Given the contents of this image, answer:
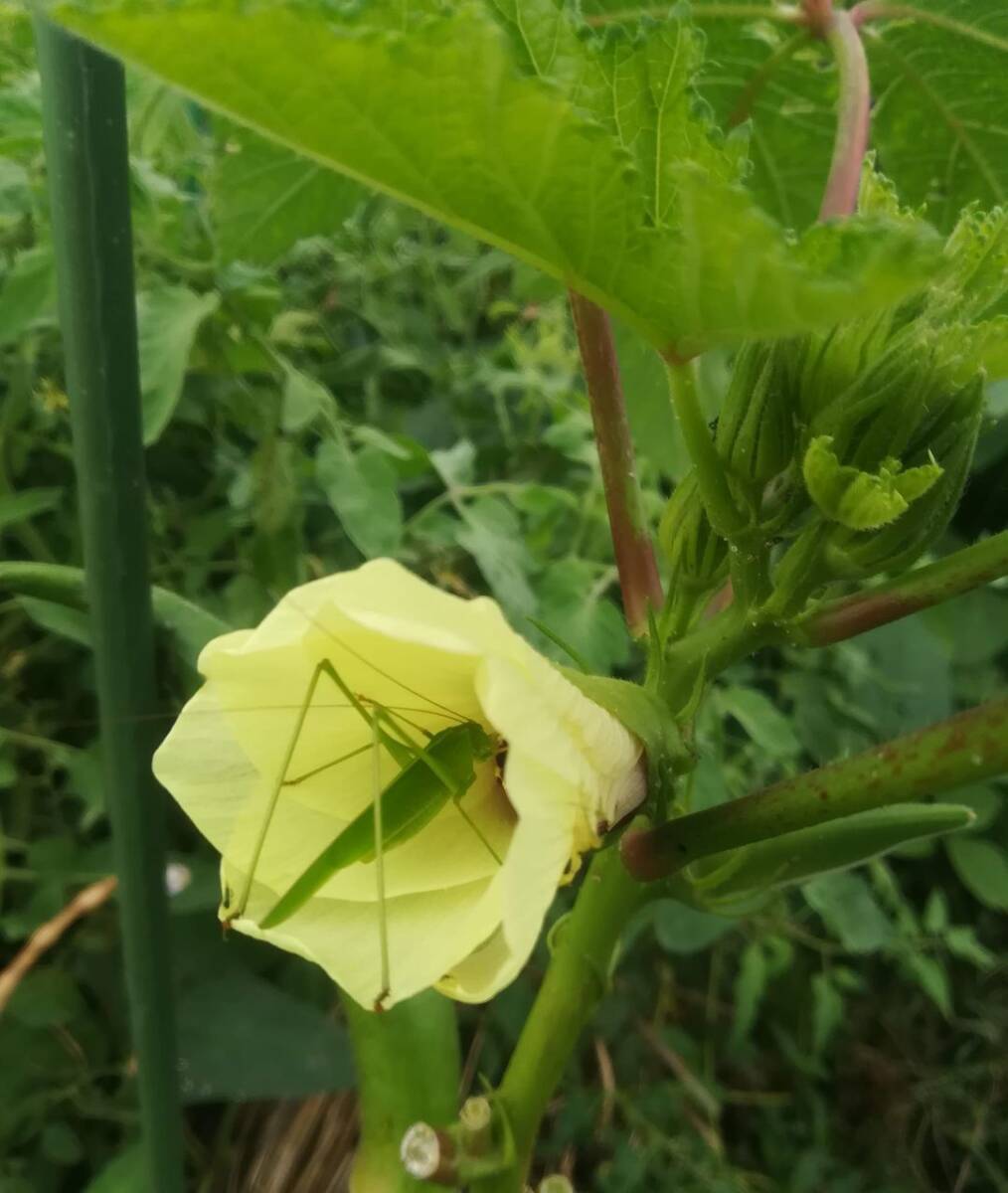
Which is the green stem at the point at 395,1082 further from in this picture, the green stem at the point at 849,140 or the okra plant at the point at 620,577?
the green stem at the point at 849,140

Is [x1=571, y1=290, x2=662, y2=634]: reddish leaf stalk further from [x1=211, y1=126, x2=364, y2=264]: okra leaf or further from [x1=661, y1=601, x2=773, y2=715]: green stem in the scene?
[x1=211, y1=126, x2=364, y2=264]: okra leaf

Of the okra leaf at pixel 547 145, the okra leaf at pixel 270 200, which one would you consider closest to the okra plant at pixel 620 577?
the okra leaf at pixel 547 145

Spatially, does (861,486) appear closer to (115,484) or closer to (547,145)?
(547,145)

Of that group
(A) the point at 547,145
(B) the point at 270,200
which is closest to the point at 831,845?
(A) the point at 547,145

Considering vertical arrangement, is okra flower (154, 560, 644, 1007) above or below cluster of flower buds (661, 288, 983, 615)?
below

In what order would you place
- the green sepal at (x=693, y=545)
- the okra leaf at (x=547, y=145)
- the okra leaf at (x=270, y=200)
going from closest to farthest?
the okra leaf at (x=547, y=145) → the green sepal at (x=693, y=545) → the okra leaf at (x=270, y=200)

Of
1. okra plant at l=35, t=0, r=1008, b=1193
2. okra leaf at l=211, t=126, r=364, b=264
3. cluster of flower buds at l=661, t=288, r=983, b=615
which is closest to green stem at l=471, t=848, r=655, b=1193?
okra plant at l=35, t=0, r=1008, b=1193
